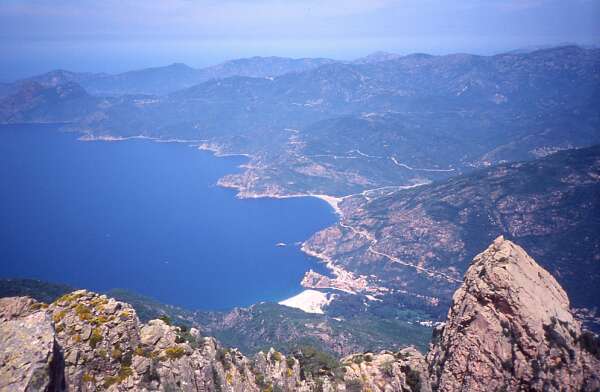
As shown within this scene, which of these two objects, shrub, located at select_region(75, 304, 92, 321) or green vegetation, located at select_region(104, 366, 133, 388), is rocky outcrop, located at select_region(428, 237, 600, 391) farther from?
shrub, located at select_region(75, 304, 92, 321)

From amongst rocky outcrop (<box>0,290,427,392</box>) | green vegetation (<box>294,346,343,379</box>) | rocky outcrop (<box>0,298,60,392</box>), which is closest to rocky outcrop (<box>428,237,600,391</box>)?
rocky outcrop (<box>0,290,427,392</box>)

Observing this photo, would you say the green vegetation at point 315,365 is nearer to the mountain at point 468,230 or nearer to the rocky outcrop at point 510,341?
the rocky outcrop at point 510,341

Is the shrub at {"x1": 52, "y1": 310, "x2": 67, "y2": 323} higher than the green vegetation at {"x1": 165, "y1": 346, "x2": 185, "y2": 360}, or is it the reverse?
the shrub at {"x1": 52, "y1": 310, "x2": 67, "y2": 323}

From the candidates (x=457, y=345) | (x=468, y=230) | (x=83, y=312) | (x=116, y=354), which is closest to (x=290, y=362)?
(x=457, y=345)

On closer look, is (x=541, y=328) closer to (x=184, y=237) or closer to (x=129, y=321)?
(x=129, y=321)

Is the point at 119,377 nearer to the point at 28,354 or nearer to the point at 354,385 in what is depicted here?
the point at 28,354
